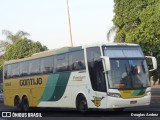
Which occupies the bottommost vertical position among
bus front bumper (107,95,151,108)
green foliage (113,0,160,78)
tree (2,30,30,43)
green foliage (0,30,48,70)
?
bus front bumper (107,95,151,108)

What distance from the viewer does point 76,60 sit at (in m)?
19.8

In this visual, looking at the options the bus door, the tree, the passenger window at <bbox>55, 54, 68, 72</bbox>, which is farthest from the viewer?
the tree

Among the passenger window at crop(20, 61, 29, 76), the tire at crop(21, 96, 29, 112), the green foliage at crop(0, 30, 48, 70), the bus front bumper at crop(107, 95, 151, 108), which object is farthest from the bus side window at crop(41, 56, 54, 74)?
the green foliage at crop(0, 30, 48, 70)

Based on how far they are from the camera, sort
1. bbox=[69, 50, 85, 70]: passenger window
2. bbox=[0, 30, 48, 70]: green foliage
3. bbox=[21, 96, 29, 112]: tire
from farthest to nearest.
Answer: bbox=[0, 30, 48, 70]: green foliage, bbox=[21, 96, 29, 112]: tire, bbox=[69, 50, 85, 70]: passenger window

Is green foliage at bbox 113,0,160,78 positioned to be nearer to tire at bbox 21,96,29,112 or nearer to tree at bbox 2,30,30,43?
tire at bbox 21,96,29,112

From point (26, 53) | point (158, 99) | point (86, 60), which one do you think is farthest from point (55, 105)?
point (26, 53)

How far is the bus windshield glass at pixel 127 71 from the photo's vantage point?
1791 cm

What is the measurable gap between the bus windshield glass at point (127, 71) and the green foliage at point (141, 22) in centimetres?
896

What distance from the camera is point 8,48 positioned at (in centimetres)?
6019

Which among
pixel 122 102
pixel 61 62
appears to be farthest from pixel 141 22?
pixel 122 102

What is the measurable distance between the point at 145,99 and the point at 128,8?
11858mm

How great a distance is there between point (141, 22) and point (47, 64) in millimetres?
8894

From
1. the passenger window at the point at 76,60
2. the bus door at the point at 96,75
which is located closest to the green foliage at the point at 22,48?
the passenger window at the point at 76,60

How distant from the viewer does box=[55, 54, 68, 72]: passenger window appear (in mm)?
20616
